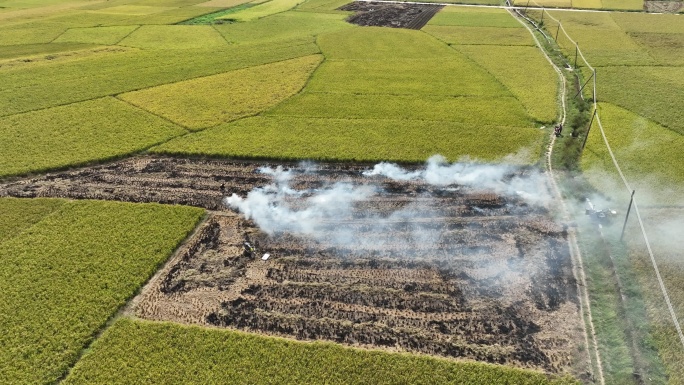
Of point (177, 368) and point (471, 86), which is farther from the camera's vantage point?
point (471, 86)

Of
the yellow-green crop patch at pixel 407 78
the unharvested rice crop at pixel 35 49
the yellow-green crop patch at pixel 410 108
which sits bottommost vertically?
the yellow-green crop patch at pixel 410 108

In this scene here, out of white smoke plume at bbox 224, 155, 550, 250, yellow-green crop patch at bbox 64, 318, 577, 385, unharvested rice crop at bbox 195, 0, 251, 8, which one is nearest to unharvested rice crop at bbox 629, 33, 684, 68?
white smoke plume at bbox 224, 155, 550, 250

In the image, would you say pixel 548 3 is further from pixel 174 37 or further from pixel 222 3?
pixel 174 37

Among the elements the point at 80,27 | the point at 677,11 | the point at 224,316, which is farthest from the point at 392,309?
the point at 677,11

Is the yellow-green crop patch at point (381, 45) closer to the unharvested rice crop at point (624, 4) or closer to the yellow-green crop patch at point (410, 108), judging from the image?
the yellow-green crop patch at point (410, 108)

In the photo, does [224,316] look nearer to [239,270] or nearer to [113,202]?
[239,270]

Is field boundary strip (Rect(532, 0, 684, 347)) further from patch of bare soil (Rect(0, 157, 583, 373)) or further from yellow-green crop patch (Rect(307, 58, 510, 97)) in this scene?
yellow-green crop patch (Rect(307, 58, 510, 97))

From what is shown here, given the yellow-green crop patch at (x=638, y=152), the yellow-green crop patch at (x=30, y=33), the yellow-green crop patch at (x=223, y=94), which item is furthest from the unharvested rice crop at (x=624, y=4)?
the yellow-green crop patch at (x=30, y=33)
